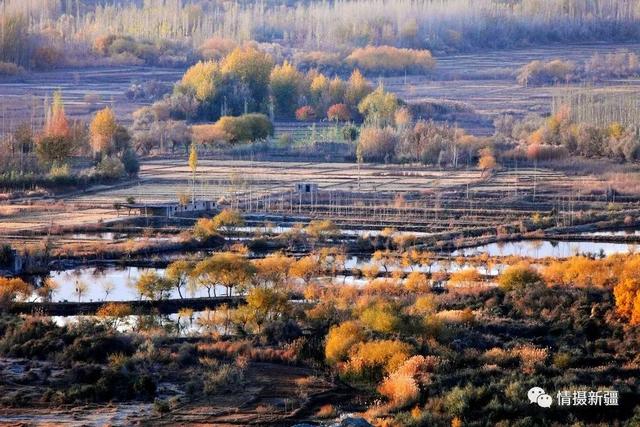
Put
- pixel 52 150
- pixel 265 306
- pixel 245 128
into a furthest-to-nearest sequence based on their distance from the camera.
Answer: pixel 245 128 → pixel 52 150 → pixel 265 306

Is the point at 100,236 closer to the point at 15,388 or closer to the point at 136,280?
the point at 136,280

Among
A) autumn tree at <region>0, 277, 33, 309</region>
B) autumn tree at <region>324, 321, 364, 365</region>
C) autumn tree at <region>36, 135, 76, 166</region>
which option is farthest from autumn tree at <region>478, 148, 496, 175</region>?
autumn tree at <region>324, 321, 364, 365</region>

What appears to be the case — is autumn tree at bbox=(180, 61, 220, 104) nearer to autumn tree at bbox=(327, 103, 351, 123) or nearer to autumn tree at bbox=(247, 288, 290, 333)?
autumn tree at bbox=(327, 103, 351, 123)

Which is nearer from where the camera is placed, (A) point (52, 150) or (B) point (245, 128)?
(A) point (52, 150)

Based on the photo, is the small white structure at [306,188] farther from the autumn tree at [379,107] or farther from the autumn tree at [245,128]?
the autumn tree at [379,107]

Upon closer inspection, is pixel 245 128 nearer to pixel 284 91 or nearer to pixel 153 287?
pixel 284 91

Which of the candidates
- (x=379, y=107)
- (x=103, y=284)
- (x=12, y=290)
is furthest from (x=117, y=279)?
(x=379, y=107)

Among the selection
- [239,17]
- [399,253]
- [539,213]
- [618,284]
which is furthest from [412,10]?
[618,284]

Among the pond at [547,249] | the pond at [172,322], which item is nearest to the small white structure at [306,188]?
the pond at [547,249]
